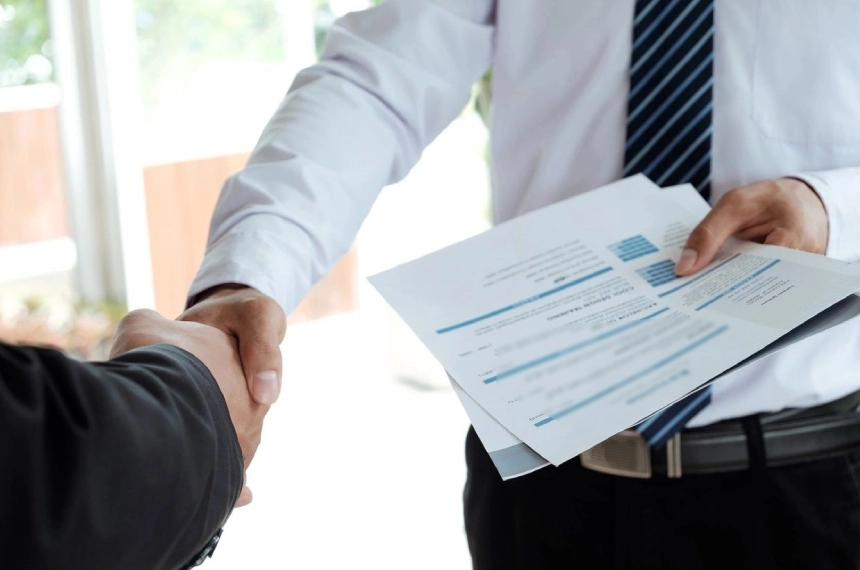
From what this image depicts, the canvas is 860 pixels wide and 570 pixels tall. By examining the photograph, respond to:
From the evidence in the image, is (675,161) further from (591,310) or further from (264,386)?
(264,386)

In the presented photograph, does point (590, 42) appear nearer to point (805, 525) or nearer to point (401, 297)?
point (401, 297)

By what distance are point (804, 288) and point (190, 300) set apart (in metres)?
0.61

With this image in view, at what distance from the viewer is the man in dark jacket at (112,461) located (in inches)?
19.3

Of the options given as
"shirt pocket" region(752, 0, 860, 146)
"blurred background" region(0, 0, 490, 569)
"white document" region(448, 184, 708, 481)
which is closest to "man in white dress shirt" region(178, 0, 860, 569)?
"shirt pocket" region(752, 0, 860, 146)

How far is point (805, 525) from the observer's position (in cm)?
107

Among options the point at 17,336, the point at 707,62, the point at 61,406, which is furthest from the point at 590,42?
the point at 17,336

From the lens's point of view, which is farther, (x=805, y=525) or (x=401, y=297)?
(x=805, y=525)

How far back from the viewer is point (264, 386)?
86 centimetres

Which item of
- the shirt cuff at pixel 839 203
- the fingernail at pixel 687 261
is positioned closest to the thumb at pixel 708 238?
the fingernail at pixel 687 261

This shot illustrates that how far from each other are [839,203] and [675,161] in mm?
201

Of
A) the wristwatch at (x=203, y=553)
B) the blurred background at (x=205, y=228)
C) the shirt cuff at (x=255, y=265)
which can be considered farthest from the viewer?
the blurred background at (x=205, y=228)

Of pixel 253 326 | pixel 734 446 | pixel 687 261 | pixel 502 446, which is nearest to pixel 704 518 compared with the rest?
pixel 734 446

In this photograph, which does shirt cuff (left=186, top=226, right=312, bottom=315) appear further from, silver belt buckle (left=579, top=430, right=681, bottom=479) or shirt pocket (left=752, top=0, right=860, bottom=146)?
shirt pocket (left=752, top=0, right=860, bottom=146)

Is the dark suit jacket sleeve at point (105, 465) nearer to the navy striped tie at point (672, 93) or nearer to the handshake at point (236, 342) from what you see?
the handshake at point (236, 342)
